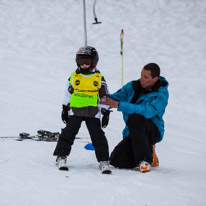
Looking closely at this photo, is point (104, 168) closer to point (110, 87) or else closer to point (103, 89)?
point (103, 89)

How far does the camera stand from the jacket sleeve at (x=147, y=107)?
4.11 meters

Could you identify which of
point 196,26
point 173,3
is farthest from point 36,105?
point 173,3

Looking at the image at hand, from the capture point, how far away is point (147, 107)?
417 cm

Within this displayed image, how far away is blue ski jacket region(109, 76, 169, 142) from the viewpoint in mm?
4141

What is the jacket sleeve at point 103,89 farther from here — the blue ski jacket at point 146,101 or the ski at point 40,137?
the ski at point 40,137

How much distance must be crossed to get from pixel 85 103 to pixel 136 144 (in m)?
0.67

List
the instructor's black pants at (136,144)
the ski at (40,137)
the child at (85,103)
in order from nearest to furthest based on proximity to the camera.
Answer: the child at (85,103), the instructor's black pants at (136,144), the ski at (40,137)

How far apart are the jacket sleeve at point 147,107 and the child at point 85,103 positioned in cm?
21

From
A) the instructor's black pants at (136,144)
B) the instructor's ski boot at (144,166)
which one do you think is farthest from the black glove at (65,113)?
the instructor's ski boot at (144,166)

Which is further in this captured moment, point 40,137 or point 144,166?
point 40,137

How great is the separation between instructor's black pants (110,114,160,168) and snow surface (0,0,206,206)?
154 millimetres

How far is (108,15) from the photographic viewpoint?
17.5 metres

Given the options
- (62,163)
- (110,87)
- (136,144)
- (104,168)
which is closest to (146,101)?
(136,144)

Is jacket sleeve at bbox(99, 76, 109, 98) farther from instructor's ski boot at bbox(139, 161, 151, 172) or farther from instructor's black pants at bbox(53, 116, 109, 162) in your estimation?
instructor's ski boot at bbox(139, 161, 151, 172)
